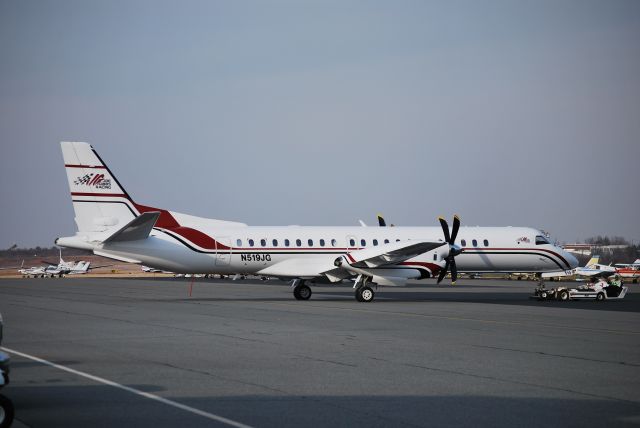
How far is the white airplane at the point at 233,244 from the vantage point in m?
34.7

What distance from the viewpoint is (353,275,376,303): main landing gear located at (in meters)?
35.5

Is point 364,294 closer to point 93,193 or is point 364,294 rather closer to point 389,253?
point 389,253

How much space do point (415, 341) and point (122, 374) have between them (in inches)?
321

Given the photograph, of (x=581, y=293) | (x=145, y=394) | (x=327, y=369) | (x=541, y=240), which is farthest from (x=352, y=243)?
(x=145, y=394)

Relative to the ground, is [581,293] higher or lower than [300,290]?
higher

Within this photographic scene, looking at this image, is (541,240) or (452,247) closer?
(452,247)

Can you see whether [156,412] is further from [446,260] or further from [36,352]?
[446,260]

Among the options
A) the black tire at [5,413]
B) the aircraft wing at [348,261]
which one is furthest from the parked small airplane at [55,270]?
the black tire at [5,413]

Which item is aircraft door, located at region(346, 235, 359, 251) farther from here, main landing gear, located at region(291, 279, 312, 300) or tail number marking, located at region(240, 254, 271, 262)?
tail number marking, located at region(240, 254, 271, 262)

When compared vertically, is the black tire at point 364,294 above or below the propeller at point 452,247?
below

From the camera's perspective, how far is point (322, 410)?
10648 millimetres

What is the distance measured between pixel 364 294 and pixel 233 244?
6501 millimetres

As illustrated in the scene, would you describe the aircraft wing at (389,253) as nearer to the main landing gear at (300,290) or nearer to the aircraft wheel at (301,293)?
the main landing gear at (300,290)

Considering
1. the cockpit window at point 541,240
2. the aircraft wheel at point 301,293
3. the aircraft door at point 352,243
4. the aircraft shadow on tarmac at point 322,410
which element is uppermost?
the cockpit window at point 541,240
